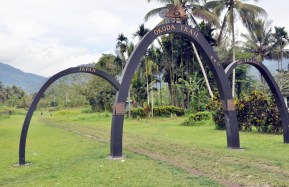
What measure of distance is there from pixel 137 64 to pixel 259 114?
926 cm

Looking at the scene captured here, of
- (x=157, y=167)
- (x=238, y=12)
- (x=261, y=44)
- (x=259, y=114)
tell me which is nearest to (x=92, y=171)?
(x=157, y=167)

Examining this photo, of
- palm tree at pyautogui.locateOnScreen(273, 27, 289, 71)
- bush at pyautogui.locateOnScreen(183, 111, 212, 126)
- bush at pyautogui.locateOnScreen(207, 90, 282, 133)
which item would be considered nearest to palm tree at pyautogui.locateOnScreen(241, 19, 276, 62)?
palm tree at pyautogui.locateOnScreen(273, 27, 289, 71)

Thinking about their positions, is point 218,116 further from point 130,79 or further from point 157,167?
point 157,167

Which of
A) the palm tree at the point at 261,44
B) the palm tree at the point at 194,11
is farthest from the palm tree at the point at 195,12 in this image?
the palm tree at the point at 261,44

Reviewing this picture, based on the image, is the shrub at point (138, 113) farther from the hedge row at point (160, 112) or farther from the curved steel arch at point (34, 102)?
the curved steel arch at point (34, 102)

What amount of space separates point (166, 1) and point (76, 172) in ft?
78.6

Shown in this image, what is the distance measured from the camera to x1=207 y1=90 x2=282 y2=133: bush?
1712cm

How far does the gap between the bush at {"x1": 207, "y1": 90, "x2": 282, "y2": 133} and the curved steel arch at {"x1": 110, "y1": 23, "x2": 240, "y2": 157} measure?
5.83 meters

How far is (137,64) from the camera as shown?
10.8 m

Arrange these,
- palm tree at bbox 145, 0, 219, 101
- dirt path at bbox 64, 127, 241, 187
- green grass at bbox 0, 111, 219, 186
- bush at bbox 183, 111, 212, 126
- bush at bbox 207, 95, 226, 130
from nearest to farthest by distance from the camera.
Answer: dirt path at bbox 64, 127, 241, 187 → green grass at bbox 0, 111, 219, 186 → bush at bbox 207, 95, 226, 130 → bush at bbox 183, 111, 212, 126 → palm tree at bbox 145, 0, 219, 101

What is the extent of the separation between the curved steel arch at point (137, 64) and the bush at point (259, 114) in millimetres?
5825

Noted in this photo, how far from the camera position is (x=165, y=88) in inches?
2216

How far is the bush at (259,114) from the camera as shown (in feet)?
56.2

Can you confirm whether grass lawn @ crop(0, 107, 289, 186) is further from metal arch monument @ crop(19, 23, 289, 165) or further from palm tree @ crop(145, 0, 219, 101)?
palm tree @ crop(145, 0, 219, 101)
